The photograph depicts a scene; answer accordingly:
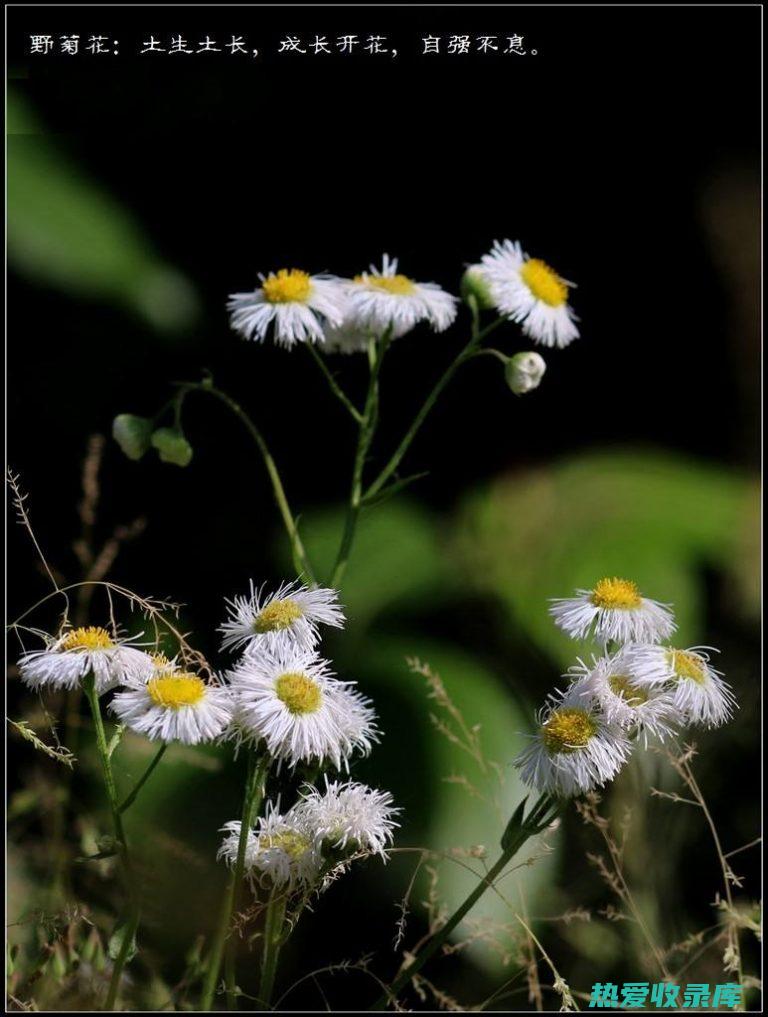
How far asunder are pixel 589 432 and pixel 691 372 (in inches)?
8.2

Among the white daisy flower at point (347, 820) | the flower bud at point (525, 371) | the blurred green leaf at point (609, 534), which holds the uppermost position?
the flower bud at point (525, 371)

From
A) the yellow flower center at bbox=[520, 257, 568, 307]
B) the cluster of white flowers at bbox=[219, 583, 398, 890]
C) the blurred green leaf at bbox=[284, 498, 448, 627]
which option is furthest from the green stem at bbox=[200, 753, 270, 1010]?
the blurred green leaf at bbox=[284, 498, 448, 627]

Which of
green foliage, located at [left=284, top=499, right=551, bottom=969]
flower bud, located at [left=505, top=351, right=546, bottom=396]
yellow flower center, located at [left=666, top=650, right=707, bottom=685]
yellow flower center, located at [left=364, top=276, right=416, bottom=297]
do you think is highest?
yellow flower center, located at [left=364, top=276, right=416, bottom=297]

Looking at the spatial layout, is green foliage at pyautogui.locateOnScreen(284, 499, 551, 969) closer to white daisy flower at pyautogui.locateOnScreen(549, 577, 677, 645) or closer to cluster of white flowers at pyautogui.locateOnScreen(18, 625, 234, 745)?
white daisy flower at pyautogui.locateOnScreen(549, 577, 677, 645)

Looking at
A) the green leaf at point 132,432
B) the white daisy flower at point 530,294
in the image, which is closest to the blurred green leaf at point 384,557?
the green leaf at point 132,432

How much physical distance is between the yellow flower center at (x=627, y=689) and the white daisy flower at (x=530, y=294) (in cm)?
38

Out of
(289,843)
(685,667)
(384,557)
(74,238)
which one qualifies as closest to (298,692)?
(289,843)

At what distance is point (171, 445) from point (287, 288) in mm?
167

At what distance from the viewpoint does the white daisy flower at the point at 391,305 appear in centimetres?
96

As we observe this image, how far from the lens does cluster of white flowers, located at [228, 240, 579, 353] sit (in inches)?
38.0

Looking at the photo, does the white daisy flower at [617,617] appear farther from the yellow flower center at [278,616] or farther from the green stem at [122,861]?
the green stem at [122,861]

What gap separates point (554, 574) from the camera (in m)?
1.49

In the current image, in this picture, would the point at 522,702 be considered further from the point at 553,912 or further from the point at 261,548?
the point at 261,548

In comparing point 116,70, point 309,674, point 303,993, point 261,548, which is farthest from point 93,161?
point 309,674
